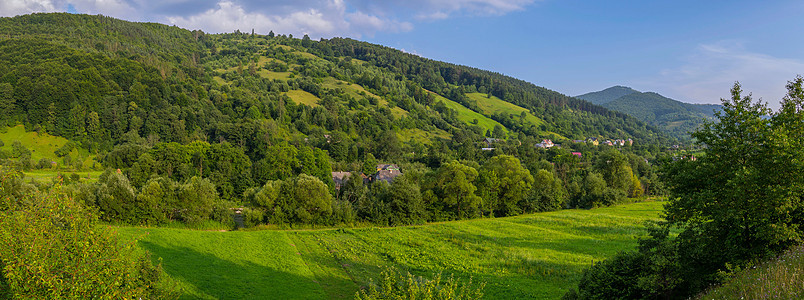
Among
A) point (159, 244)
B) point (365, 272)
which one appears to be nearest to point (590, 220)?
point (365, 272)

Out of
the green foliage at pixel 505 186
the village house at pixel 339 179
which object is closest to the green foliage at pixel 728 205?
the green foliage at pixel 505 186

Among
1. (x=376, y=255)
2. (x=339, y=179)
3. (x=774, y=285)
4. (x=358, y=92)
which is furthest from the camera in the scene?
(x=358, y=92)

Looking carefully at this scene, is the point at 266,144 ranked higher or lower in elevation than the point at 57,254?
lower

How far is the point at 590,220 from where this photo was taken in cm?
5472

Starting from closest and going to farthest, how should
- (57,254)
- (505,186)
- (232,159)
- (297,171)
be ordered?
(57,254) < (505,186) < (232,159) < (297,171)

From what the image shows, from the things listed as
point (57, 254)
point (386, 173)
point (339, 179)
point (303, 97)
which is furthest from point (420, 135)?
point (57, 254)

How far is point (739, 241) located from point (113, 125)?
135819 mm

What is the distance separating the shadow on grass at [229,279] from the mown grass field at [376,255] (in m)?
0.07

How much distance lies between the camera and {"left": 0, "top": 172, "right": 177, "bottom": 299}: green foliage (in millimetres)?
10523

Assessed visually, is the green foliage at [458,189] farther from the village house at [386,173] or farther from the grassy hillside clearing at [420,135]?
the grassy hillside clearing at [420,135]

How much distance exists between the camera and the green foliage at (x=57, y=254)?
10.5m

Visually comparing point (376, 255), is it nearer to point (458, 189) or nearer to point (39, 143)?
point (458, 189)

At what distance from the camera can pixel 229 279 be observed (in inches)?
1206

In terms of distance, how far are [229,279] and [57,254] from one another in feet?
69.1
